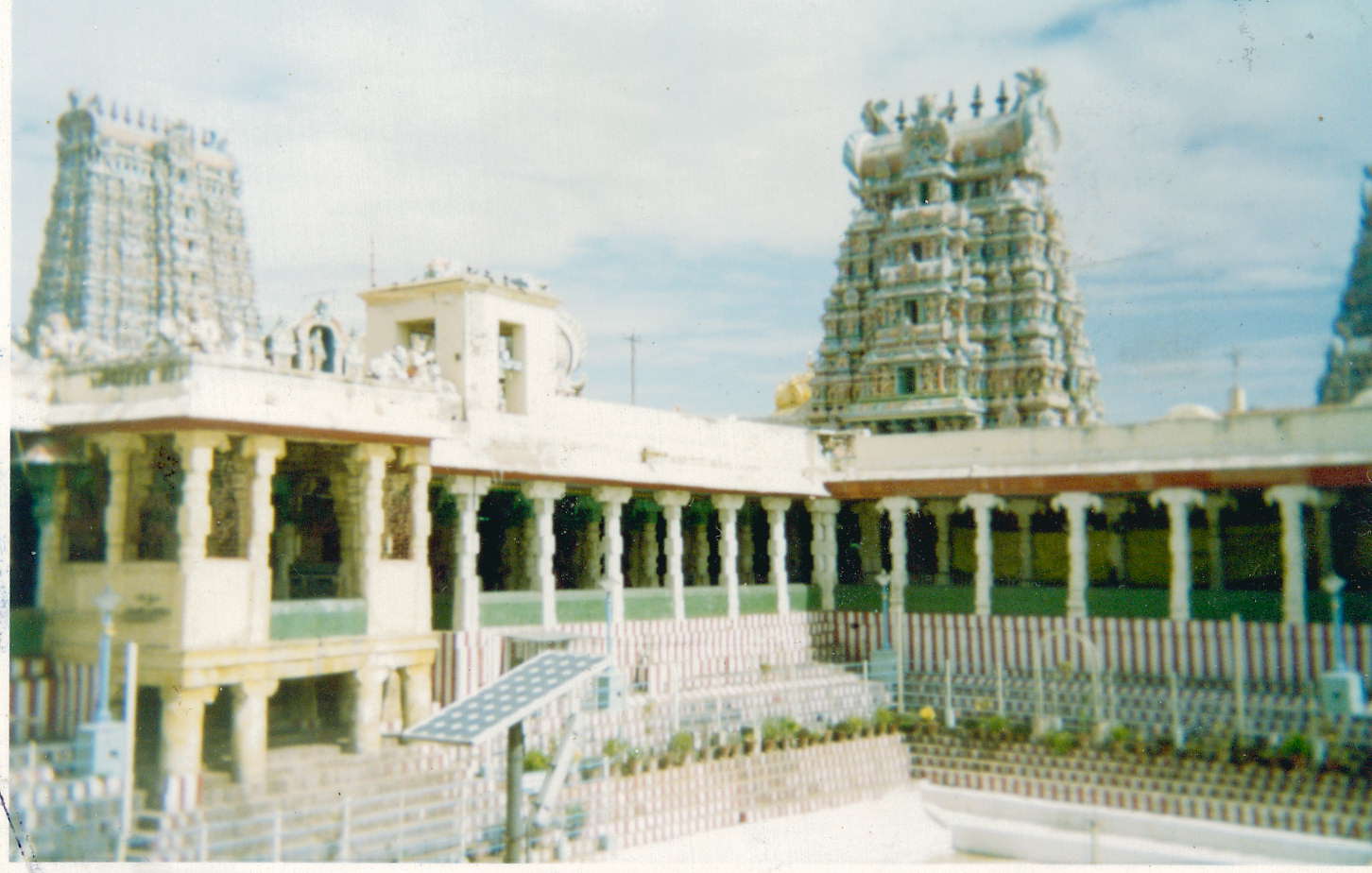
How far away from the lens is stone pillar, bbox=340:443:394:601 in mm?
18406

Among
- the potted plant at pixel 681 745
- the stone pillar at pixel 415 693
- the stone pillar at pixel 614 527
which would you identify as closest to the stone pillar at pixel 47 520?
the stone pillar at pixel 415 693

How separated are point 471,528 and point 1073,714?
11173 mm

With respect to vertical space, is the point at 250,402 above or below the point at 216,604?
above

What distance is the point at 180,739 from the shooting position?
1560 cm

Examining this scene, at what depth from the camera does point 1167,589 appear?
79.8 feet

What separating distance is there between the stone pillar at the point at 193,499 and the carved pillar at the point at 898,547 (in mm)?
15650

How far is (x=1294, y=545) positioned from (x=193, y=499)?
710 inches

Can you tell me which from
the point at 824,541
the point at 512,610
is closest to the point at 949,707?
the point at 824,541

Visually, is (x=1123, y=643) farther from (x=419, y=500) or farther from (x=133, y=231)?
(x=133, y=231)

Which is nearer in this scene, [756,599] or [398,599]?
[398,599]

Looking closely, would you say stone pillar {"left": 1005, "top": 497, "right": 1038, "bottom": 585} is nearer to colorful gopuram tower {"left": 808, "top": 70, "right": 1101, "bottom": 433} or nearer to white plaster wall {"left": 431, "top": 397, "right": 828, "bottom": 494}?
white plaster wall {"left": 431, "top": 397, "right": 828, "bottom": 494}

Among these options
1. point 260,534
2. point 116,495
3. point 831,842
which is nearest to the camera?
point 116,495

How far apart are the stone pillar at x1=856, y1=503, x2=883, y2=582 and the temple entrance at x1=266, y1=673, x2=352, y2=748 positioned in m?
14.2

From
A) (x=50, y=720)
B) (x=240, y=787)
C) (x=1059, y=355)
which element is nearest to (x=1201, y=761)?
(x=240, y=787)
